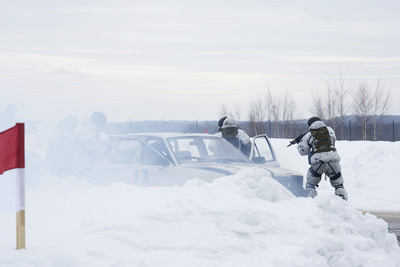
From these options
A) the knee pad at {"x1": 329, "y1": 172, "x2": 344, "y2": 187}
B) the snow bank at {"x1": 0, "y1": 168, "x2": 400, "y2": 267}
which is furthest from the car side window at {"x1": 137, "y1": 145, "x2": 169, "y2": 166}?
the knee pad at {"x1": 329, "y1": 172, "x2": 344, "y2": 187}

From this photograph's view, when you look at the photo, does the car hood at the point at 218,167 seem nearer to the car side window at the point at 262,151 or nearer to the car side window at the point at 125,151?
the car side window at the point at 125,151

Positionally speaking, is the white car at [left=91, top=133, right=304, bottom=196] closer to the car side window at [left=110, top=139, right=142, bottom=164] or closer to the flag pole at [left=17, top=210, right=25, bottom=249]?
the car side window at [left=110, top=139, right=142, bottom=164]

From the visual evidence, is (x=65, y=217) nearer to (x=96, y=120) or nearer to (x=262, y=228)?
(x=262, y=228)

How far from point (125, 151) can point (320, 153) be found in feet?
11.9

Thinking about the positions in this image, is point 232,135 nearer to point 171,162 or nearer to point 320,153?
point 320,153

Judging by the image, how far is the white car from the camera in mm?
9719

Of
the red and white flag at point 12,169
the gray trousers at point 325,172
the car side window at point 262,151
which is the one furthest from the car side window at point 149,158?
the red and white flag at point 12,169

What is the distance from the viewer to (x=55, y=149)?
11375 mm

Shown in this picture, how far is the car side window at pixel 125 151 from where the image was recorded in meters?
10.5

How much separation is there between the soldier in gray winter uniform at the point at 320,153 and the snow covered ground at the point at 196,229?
12.7ft

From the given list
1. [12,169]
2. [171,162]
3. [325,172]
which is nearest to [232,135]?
[325,172]

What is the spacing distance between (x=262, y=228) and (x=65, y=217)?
2.02 metres

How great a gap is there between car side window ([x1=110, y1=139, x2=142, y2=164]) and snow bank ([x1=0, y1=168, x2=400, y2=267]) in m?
2.24

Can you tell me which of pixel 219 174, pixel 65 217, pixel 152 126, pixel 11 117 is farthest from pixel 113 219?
pixel 152 126
